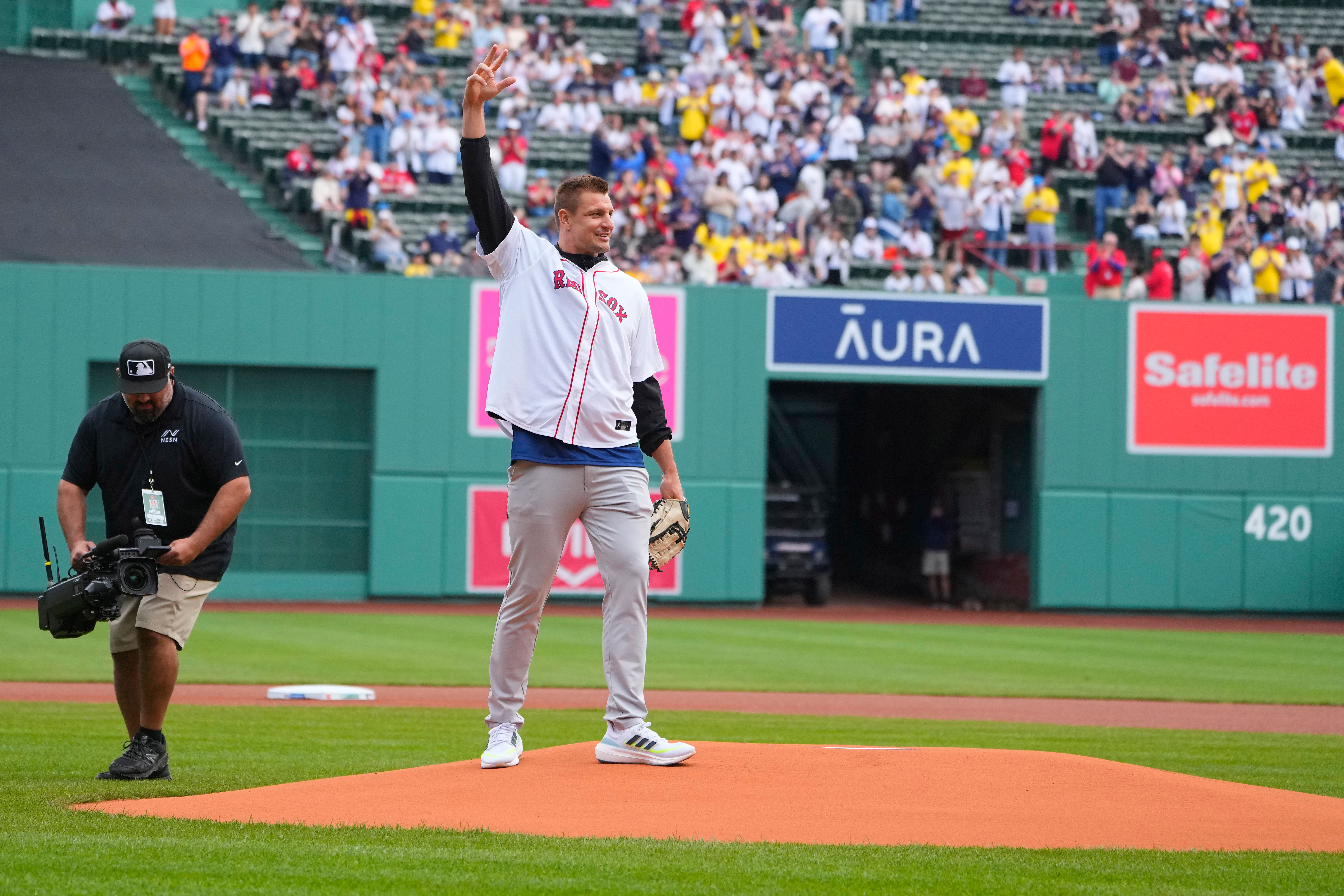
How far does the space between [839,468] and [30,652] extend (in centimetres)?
1795

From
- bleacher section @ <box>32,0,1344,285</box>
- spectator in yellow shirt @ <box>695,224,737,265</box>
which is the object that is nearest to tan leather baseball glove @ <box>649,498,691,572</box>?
bleacher section @ <box>32,0,1344,285</box>

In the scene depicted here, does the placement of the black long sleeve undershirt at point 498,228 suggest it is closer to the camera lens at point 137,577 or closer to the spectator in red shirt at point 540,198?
the camera lens at point 137,577

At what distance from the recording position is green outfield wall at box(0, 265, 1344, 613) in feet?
67.9

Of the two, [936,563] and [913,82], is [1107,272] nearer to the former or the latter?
[936,563]

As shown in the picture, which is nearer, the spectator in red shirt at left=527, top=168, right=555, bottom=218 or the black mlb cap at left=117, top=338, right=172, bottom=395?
the black mlb cap at left=117, top=338, right=172, bottom=395

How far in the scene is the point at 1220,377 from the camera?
22.8m

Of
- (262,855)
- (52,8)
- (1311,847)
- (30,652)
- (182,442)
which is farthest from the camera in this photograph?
(52,8)

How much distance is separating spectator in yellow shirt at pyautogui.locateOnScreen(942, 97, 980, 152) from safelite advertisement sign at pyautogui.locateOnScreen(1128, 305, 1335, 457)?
5.03 meters

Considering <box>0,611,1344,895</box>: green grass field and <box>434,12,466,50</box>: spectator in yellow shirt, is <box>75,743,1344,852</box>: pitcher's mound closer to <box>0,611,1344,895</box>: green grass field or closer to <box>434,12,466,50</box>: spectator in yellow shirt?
<box>0,611,1344,895</box>: green grass field

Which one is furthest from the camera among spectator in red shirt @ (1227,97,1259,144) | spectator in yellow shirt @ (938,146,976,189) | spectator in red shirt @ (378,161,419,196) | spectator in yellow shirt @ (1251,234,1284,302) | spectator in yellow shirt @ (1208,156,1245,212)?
spectator in red shirt @ (1227,97,1259,144)

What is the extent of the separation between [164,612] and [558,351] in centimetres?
198

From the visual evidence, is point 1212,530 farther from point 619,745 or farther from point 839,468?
point 619,745

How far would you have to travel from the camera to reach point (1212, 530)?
22719mm

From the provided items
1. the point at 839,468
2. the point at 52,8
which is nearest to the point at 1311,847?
the point at 839,468
